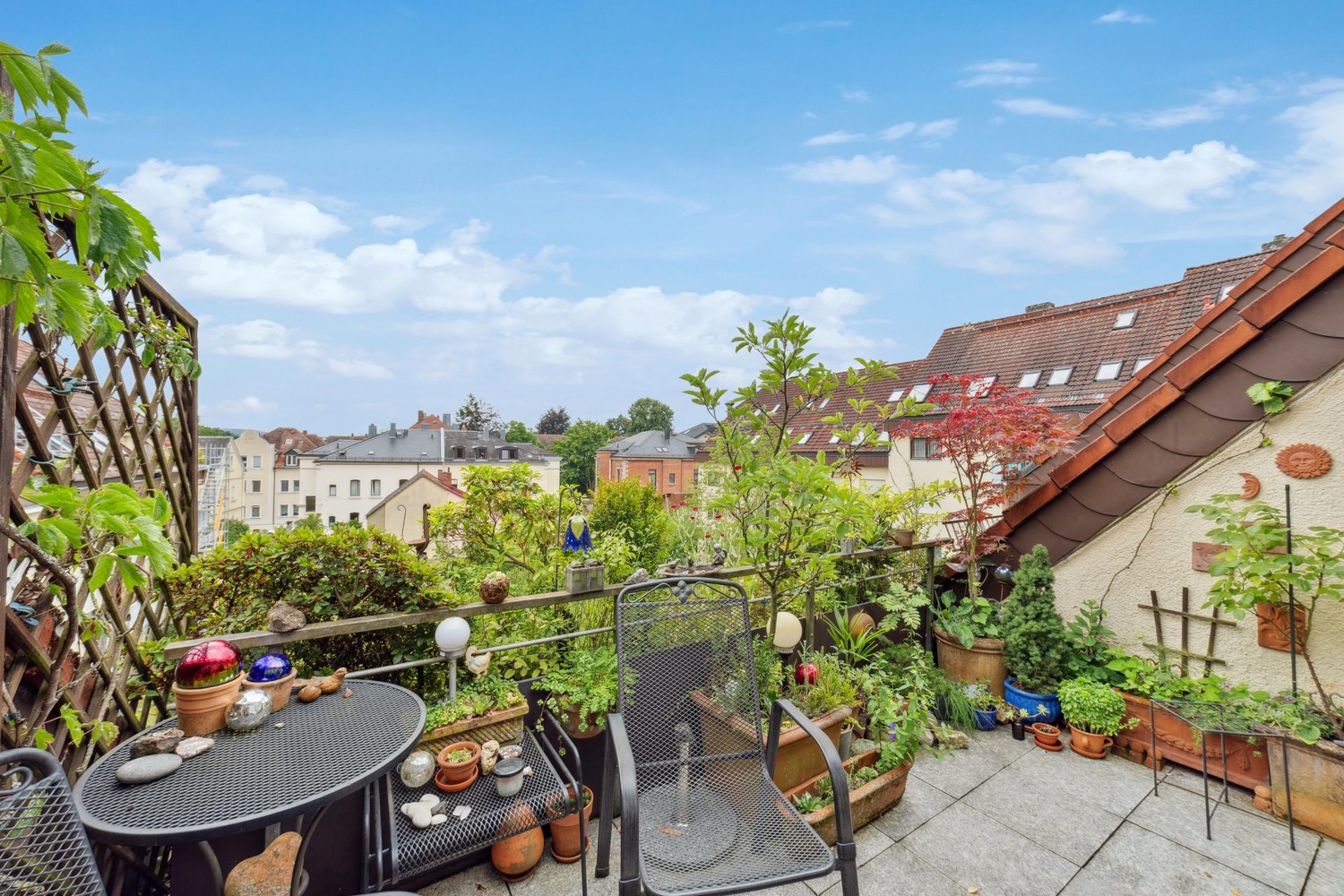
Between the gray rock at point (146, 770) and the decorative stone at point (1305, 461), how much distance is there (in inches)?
179

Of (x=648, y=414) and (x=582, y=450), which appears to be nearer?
(x=582, y=450)

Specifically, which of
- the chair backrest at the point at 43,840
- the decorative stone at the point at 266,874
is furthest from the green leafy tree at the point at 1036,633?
the chair backrest at the point at 43,840

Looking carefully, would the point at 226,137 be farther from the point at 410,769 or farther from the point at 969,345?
the point at 969,345

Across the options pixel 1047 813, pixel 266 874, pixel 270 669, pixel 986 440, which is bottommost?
pixel 1047 813

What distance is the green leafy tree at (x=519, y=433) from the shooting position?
49.8 metres

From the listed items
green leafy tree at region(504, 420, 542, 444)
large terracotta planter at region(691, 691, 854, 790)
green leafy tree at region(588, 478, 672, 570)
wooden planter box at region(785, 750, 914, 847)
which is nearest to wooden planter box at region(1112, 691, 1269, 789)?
wooden planter box at region(785, 750, 914, 847)

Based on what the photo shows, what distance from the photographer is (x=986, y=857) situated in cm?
209

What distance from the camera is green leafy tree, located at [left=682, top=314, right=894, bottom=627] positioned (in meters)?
2.27

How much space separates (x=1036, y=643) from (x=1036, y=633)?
70 mm

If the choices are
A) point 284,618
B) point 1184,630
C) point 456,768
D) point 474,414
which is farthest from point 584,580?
point 474,414

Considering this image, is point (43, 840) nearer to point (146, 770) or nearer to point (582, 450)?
point (146, 770)

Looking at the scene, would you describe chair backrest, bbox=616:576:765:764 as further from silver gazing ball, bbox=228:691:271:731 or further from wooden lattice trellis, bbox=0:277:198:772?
wooden lattice trellis, bbox=0:277:198:772

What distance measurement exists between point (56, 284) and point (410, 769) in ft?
5.53

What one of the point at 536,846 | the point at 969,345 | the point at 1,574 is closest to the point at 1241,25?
the point at 536,846
